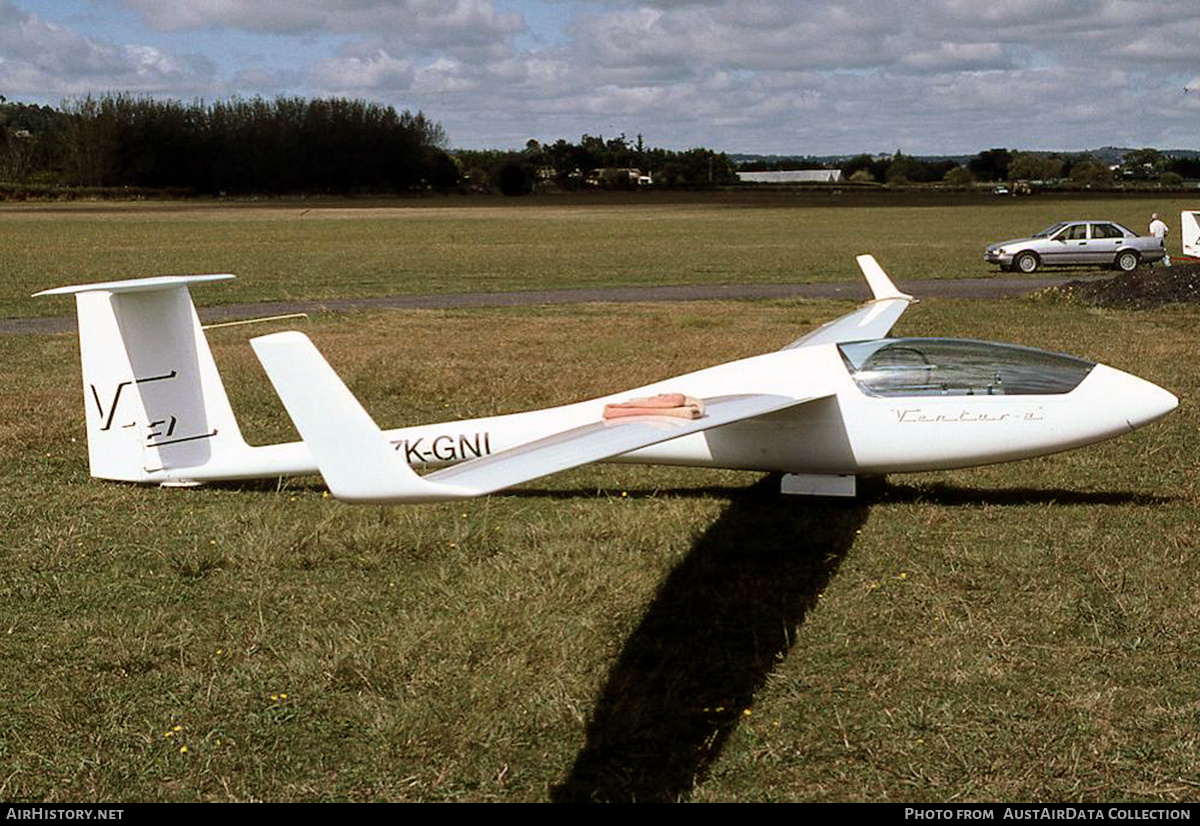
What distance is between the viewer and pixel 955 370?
10.9 metres

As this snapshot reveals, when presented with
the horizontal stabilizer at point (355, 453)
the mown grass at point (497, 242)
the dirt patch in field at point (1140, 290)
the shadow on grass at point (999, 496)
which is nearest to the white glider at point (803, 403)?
the shadow on grass at point (999, 496)

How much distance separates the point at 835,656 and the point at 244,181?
5924 inches

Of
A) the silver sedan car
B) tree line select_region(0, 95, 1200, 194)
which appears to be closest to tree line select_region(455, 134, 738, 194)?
tree line select_region(0, 95, 1200, 194)

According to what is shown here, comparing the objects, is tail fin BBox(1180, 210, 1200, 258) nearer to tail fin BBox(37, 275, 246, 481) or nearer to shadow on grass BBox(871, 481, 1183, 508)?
shadow on grass BBox(871, 481, 1183, 508)

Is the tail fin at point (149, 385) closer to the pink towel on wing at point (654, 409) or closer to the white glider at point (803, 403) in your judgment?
the white glider at point (803, 403)

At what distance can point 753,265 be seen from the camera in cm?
4397

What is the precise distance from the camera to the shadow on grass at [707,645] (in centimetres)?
664

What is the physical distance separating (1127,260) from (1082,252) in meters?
1.48

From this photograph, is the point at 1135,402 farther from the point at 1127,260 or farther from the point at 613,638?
the point at 1127,260

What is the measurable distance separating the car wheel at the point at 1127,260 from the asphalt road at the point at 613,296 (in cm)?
426

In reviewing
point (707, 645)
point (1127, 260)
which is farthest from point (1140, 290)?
point (707, 645)
